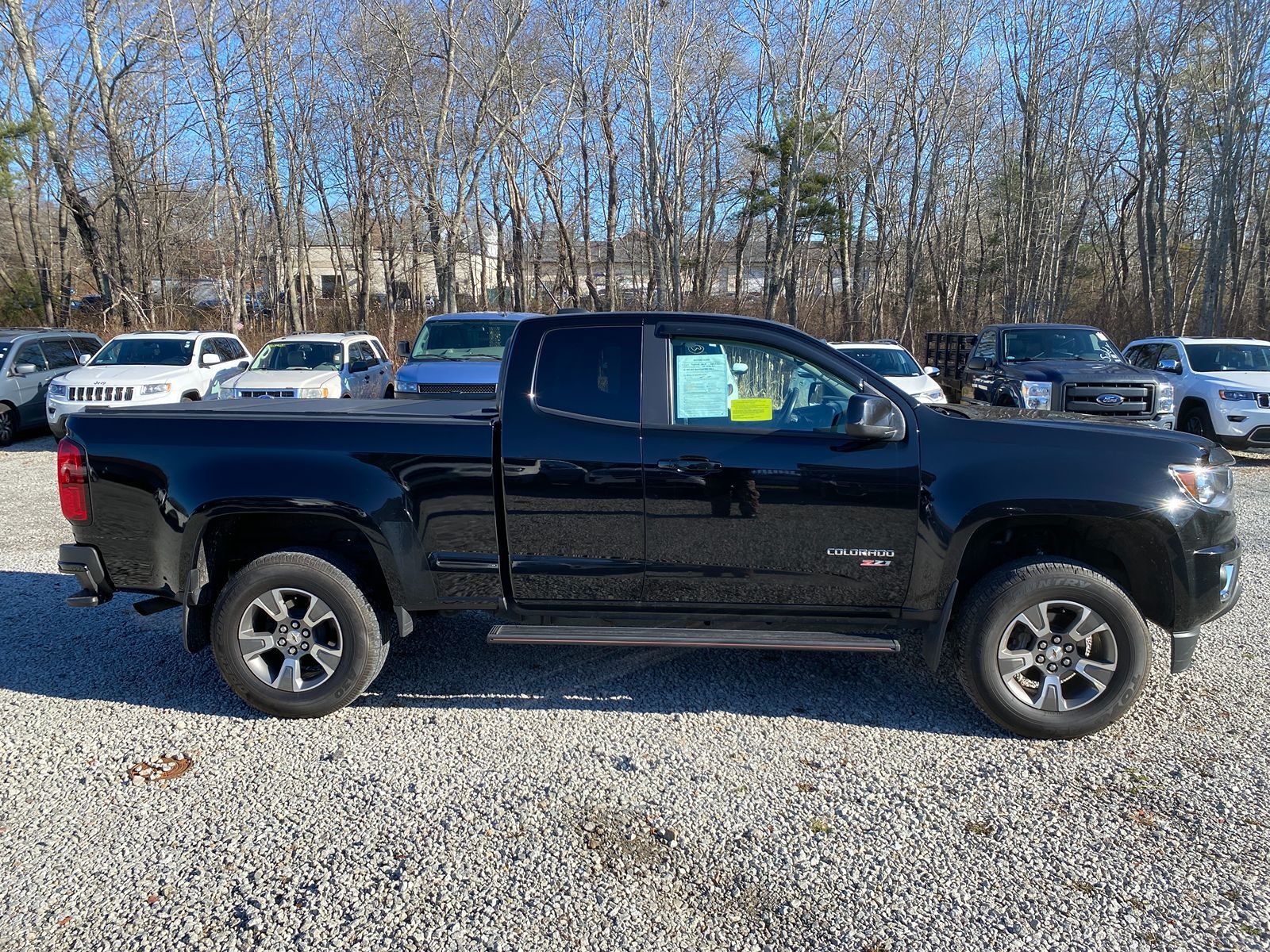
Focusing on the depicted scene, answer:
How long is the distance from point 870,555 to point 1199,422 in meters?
10.8

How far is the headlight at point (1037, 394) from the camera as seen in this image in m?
11.0

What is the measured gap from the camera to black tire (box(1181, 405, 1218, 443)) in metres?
11.7

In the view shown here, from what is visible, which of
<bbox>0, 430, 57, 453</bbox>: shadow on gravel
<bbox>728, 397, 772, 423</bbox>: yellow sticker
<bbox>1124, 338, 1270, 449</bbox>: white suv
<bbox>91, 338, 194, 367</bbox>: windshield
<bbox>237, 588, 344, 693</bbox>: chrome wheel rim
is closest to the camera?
<bbox>728, 397, 772, 423</bbox>: yellow sticker

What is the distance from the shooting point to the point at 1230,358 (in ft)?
40.1

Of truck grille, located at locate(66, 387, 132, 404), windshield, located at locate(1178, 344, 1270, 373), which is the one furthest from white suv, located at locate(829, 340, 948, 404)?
truck grille, located at locate(66, 387, 132, 404)

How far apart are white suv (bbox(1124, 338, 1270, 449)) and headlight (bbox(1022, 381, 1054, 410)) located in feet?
8.74

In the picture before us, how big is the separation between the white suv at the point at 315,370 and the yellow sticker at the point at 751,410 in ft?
29.8

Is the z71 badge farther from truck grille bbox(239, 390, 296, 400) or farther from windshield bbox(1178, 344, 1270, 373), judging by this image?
windshield bbox(1178, 344, 1270, 373)

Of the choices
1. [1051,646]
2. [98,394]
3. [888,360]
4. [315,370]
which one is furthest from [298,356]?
[1051,646]

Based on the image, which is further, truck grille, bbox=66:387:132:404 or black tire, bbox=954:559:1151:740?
truck grille, bbox=66:387:132:404

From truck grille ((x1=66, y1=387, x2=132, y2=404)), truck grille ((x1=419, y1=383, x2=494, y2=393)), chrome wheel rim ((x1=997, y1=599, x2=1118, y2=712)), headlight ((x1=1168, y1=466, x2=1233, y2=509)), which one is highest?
truck grille ((x1=419, y1=383, x2=494, y2=393))

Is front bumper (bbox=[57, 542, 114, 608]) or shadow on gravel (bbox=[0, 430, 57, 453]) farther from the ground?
front bumper (bbox=[57, 542, 114, 608])

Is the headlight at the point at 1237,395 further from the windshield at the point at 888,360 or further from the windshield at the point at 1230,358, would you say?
the windshield at the point at 888,360

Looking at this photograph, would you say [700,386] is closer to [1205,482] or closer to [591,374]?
A: [591,374]
